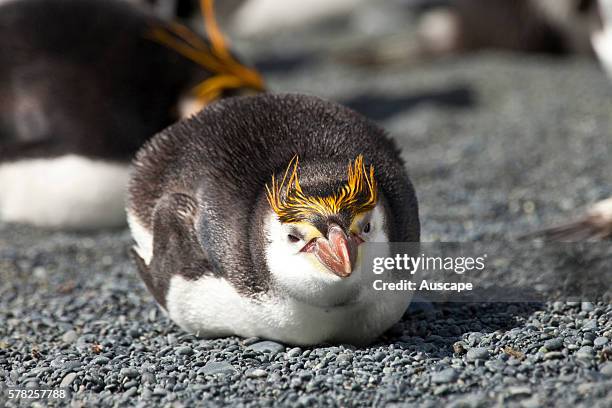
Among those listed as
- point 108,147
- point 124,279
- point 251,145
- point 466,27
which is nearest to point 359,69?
point 466,27

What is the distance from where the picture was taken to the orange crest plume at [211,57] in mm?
5246

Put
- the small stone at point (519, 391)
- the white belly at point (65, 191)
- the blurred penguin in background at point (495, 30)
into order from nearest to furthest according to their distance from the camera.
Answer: the small stone at point (519, 391) < the white belly at point (65, 191) < the blurred penguin in background at point (495, 30)

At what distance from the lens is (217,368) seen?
3139 mm

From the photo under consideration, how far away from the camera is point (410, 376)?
3.01m

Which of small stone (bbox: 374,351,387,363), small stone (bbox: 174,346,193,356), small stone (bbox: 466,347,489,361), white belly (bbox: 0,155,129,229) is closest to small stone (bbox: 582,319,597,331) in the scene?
small stone (bbox: 466,347,489,361)

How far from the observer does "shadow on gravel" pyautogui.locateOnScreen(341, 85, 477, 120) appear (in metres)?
7.31

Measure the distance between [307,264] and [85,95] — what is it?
2.67 m

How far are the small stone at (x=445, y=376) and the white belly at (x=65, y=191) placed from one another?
2.64 meters

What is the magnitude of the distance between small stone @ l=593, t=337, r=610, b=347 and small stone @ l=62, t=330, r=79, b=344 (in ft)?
5.98

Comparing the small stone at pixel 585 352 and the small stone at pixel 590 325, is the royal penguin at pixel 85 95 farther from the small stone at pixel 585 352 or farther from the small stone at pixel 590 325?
the small stone at pixel 585 352

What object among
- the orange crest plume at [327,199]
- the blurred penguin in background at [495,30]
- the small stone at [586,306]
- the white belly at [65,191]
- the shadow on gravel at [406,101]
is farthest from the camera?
the blurred penguin in background at [495,30]

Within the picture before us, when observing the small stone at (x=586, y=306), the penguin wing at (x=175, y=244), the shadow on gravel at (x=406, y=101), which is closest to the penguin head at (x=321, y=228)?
the penguin wing at (x=175, y=244)

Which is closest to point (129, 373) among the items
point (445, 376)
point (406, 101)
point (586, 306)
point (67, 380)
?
point (67, 380)

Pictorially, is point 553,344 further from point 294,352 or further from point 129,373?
point 129,373
